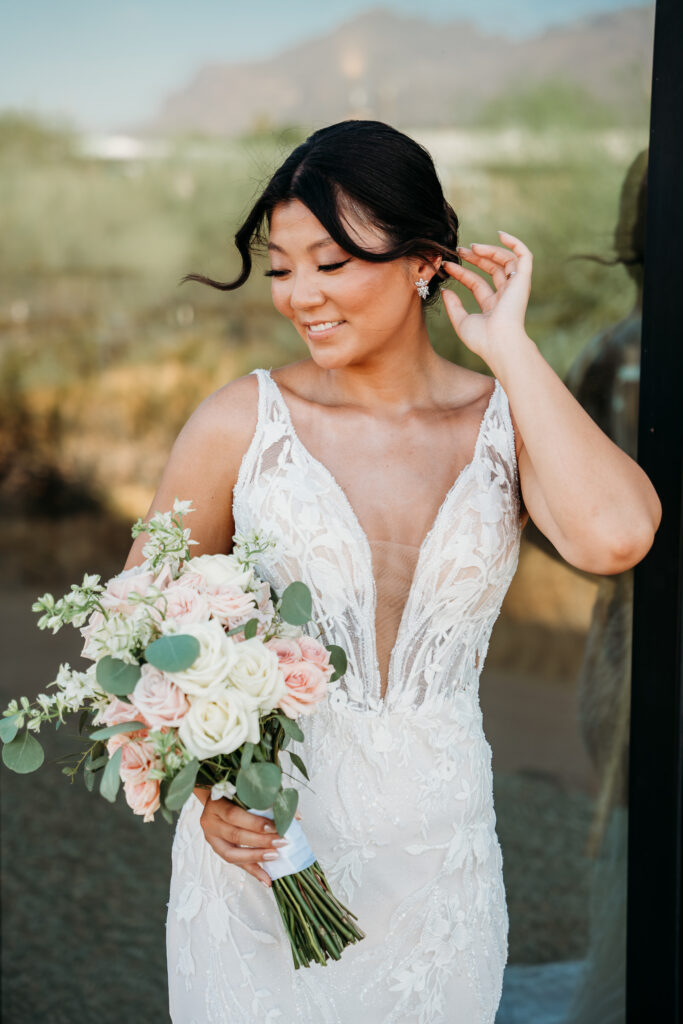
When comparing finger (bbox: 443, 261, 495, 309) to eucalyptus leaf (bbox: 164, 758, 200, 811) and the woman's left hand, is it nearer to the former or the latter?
the woman's left hand

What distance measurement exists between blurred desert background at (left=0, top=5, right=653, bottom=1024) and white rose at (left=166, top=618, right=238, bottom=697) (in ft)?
7.83

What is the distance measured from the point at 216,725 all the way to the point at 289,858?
0.31 metres

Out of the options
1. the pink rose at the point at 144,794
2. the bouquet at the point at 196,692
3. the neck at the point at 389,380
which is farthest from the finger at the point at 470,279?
the pink rose at the point at 144,794

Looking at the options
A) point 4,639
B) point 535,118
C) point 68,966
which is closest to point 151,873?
point 68,966

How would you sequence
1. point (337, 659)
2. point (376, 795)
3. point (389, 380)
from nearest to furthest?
point (337, 659) → point (376, 795) → point (389, 380)

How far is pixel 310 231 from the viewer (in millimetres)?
1718

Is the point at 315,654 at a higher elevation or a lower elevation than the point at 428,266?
lower

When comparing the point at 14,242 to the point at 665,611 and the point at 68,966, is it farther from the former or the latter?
the point at 665,611

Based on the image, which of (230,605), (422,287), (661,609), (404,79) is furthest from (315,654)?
(404,79)

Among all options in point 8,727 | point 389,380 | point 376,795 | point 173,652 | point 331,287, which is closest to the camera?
point 173,652

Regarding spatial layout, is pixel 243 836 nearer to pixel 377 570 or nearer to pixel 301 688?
pixel 301 688

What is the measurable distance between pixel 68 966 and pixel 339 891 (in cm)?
227

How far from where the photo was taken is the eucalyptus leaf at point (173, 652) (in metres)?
1.31

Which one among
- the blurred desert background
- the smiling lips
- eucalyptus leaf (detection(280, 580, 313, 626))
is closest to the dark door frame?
the smiling lips
